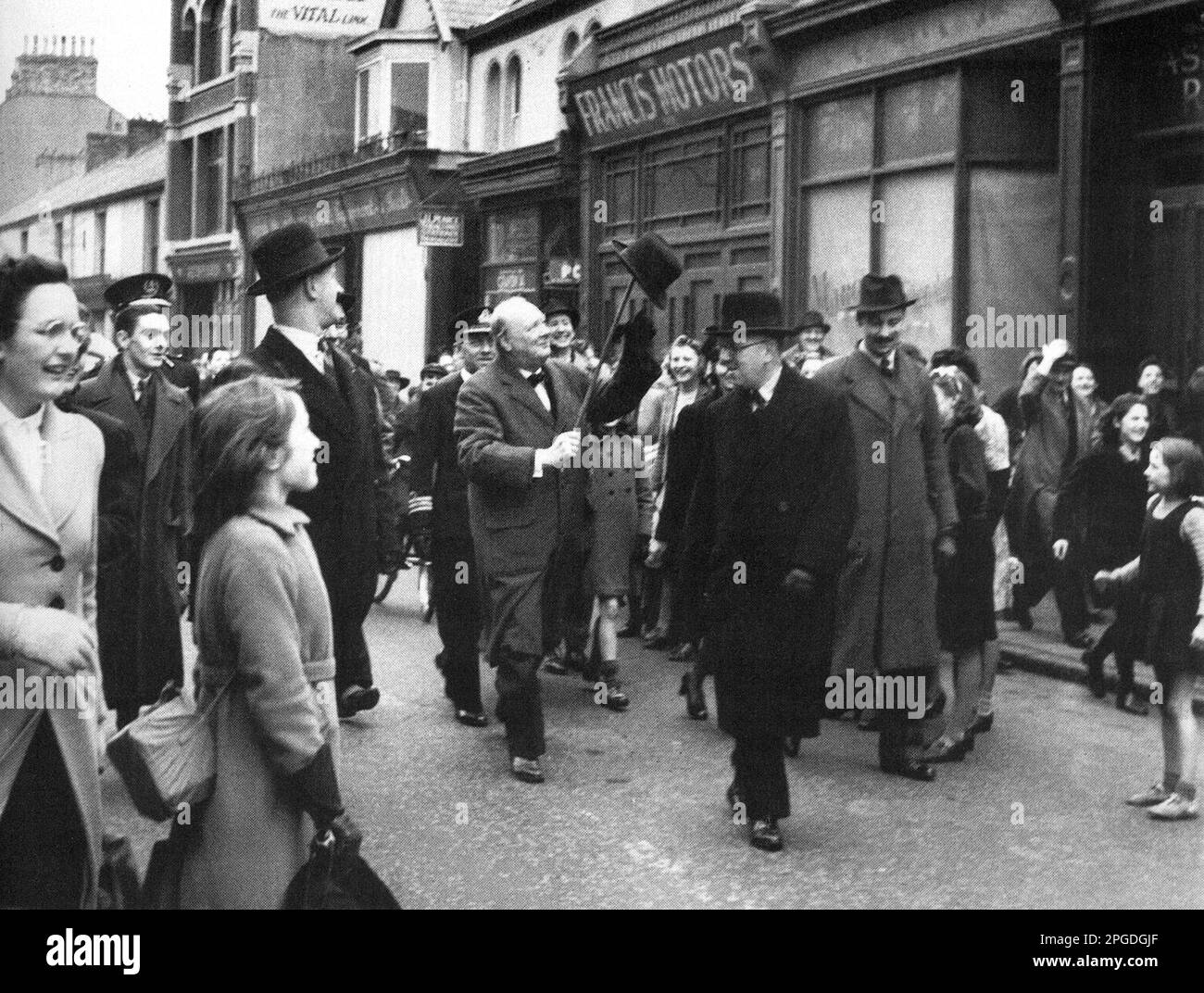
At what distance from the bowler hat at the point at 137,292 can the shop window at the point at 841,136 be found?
9014mm

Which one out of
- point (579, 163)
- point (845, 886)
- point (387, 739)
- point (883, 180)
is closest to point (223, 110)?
point (579, 163)

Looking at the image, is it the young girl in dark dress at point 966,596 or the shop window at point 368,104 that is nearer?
the young girl in dark dress at point 966,596

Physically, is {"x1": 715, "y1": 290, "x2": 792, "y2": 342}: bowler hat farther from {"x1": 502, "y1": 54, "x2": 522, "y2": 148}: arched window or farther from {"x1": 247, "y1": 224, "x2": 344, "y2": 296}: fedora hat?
{"x1": 502, "y1": 54, "x2": 522, "y2": 148}: arched window

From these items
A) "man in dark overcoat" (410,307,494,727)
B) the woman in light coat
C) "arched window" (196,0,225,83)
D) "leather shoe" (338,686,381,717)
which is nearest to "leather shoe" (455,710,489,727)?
"man in dark overcoat" (410,307,494,727)

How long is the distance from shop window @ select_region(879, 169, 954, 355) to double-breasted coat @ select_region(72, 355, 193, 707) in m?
8.09

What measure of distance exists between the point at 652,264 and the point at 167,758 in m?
3.94

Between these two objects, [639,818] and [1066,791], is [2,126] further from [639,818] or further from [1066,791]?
A: [1066,791]

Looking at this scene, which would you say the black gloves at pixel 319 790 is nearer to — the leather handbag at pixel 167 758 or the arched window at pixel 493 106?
the leather handbag at pixel 167 758

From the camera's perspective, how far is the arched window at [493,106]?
87.5ft

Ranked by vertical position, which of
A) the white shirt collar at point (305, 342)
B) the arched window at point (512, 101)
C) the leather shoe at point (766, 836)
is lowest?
the leather shoe at point (766, 836)

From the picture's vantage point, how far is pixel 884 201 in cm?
1555

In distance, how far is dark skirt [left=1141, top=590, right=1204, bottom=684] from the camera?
6887 millimetres

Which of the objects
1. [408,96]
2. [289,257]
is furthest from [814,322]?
[408,96]

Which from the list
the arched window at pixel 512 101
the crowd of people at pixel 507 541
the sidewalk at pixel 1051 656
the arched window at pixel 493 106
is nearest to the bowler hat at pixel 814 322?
the crowd of people at pixel 507 541
